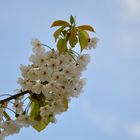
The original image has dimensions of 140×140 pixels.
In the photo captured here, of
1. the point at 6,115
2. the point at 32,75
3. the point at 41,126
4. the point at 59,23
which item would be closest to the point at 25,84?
the point at 32,75

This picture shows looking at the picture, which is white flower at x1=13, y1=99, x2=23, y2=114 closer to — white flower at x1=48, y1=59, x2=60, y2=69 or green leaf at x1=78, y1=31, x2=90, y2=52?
white flower at x1=48, y1=59, x2=60, y2=69

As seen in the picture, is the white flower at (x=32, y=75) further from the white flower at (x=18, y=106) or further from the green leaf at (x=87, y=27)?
the green leaf at (x=87, y=27)

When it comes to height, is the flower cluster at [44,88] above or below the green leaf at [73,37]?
below

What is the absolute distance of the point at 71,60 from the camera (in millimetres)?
3668

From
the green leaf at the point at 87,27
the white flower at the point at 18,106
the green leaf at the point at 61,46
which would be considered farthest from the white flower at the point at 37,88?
the green leaf at the point at 87,27

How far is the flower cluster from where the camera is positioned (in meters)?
3.42

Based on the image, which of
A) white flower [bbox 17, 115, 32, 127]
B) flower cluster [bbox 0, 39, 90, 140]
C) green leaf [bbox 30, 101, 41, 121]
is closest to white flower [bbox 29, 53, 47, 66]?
flower cluster [bbox 0, 39, 90, 140]

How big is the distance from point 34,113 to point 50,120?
0.15 meters

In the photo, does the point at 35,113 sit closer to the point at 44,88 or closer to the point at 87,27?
the point at 44,88

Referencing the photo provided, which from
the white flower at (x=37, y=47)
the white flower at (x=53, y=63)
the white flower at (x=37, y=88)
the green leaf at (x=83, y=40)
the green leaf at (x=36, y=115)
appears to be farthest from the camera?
the green leaf at (x=83, y=40)

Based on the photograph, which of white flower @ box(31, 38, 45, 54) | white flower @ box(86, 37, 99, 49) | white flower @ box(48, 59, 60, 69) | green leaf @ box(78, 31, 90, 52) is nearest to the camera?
white flower @ box(48, 59, 60, 69)

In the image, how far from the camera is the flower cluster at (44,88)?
135 inches

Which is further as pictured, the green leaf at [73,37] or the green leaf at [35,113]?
the green leaf at [73,37]

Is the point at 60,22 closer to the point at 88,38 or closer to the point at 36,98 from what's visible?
the point at 88,38
